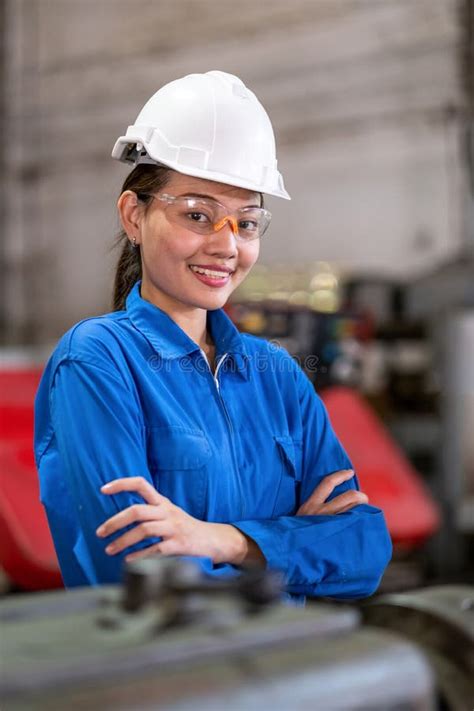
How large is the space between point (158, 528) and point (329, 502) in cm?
21

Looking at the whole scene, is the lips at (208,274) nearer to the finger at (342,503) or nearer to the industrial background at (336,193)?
the finger at (342,503)

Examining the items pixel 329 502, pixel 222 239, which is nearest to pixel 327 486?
pixel 329 502

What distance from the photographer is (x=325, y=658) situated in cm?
51

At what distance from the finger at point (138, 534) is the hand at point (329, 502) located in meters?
0.19

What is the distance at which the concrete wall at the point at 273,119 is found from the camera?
17.8 feet

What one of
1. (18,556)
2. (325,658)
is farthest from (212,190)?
(18,556)

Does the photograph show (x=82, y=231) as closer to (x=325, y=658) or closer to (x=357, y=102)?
(x=357, y=102)

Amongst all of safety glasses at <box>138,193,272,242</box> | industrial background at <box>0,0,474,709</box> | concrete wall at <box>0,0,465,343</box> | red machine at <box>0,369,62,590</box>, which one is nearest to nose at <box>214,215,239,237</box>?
safety glasses at <box>138,193,272,242</box>

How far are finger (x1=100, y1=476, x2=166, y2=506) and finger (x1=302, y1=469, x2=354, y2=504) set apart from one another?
191 mm

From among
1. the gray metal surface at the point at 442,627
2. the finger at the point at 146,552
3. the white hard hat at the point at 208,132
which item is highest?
the white hard hat at the point at 208,132

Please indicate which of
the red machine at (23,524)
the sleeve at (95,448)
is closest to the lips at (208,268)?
the sleeve at (95,448)

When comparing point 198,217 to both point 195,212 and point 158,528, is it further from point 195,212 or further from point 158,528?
point 158,528

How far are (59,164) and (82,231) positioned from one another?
1.89 feet

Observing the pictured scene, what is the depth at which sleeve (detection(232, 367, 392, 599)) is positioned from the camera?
0.85 m
